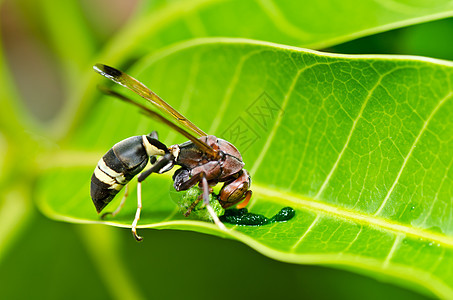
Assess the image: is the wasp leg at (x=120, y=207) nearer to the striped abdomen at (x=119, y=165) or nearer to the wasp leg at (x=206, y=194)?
the striped abdomen at (x=119, y=165)

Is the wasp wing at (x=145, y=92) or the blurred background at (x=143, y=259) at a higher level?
the wasp wing at (x=145, y=92)

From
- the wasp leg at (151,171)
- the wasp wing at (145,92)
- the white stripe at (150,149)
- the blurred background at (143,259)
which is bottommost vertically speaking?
the blurred background at (143,259)

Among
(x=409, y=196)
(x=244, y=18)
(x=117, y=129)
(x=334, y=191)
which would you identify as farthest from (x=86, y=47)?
(x=409, y=196)

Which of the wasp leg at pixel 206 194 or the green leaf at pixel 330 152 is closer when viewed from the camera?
the green leaf at pixel 330 152

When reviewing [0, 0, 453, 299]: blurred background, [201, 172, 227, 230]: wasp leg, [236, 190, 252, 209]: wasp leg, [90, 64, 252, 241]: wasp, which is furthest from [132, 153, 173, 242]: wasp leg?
[0, 0, 453, 299]: blurred background

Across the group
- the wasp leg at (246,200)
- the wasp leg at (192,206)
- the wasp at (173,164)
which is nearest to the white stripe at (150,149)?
the wasp at (173,164)

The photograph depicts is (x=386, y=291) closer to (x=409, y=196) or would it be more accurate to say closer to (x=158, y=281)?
(x=409, y=196)

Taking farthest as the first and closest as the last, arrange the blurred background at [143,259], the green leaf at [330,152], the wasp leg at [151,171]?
the blurred background at [143,259] < the wasp leg at [151,171] < the green leaf at [330,152]

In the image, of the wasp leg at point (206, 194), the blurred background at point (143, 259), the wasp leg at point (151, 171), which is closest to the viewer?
the wasp leg at point (206, 194)
